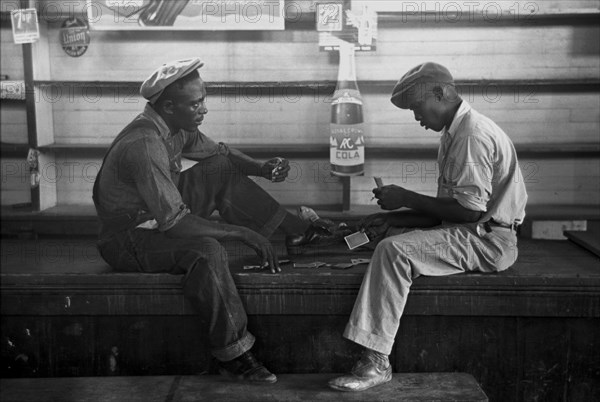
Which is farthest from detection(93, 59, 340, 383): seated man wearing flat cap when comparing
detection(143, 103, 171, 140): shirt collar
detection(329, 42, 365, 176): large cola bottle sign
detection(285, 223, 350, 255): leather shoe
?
detection(329, 42, 365, 176): large cola bottle sign

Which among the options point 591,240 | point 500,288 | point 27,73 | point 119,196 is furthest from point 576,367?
point 27,73

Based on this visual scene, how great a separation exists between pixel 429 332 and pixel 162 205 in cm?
135

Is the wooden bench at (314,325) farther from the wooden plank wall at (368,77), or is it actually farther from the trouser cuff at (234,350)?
the wooden plank wall at (368,77)

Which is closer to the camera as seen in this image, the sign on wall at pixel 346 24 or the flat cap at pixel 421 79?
the flat cap at pixel 421 79

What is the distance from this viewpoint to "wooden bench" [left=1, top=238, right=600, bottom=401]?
3559 mm

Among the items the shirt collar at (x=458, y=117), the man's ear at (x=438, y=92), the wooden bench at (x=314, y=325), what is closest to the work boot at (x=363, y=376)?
the wooden bench at (x=314, y=325)

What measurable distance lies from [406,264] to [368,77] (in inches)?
64.1

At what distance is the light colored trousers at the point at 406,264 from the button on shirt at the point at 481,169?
0.39 ft

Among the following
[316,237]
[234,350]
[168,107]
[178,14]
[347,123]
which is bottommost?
[234,350]

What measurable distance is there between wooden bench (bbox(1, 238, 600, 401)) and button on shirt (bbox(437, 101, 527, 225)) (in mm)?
327

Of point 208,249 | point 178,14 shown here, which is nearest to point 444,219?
point 208,249

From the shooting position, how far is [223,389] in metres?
3.39

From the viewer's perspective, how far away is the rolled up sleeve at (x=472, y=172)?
3387mm

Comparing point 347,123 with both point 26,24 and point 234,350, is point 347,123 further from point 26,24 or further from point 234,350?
point 26,24
